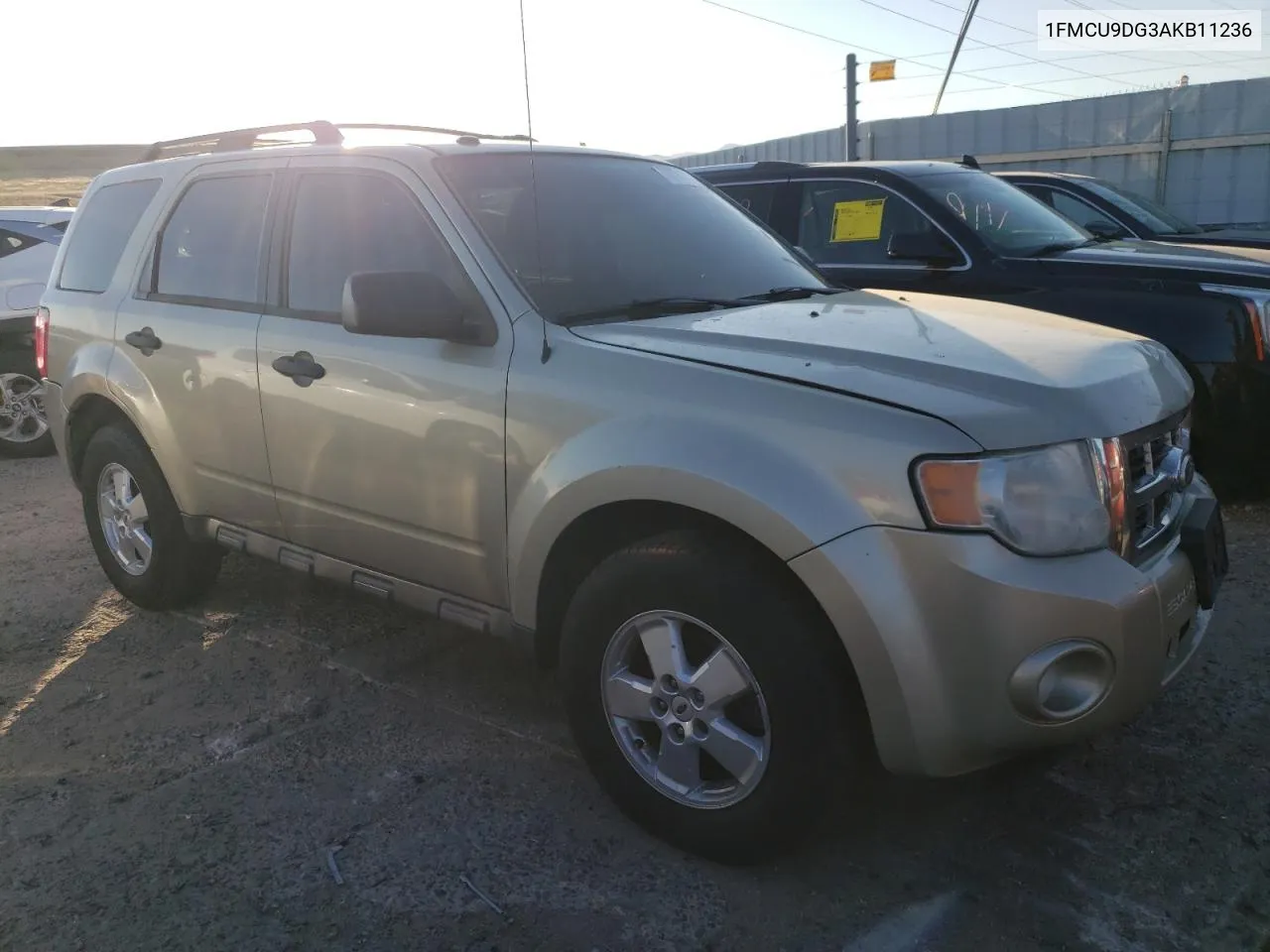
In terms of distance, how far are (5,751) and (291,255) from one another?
1841 mm

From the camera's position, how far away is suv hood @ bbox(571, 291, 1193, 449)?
2260 millimetres

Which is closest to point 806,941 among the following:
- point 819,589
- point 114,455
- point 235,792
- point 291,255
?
point 819,589

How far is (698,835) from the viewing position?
2.61 meters

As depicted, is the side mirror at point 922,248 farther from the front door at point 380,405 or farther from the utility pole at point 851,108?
the utility pole at point 851,108

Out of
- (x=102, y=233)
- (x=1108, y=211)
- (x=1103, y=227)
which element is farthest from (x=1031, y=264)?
(x=102, y=233)

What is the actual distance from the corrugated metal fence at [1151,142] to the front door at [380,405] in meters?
12.1

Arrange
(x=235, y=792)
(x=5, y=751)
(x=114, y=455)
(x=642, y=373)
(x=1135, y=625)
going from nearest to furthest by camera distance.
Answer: (x=1135, y=625)
(x=642, y=373)
(x=235, y=792)
(x=5, y=751)
(x=114, y=455)

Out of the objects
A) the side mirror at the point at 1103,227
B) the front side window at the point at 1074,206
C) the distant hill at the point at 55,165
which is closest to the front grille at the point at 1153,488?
the side mirror at the point at 1103,227

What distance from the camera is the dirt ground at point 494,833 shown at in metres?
2.43

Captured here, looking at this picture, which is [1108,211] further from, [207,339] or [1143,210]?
[207,339]

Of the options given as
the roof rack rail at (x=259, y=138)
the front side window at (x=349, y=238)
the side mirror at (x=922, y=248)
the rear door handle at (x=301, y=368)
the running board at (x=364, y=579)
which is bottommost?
the running board at (x=364, y=579)

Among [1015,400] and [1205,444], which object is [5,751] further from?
[1205,444]

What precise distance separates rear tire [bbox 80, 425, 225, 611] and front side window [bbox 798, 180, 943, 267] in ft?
12.5

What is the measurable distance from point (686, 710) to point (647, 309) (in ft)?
3.85
